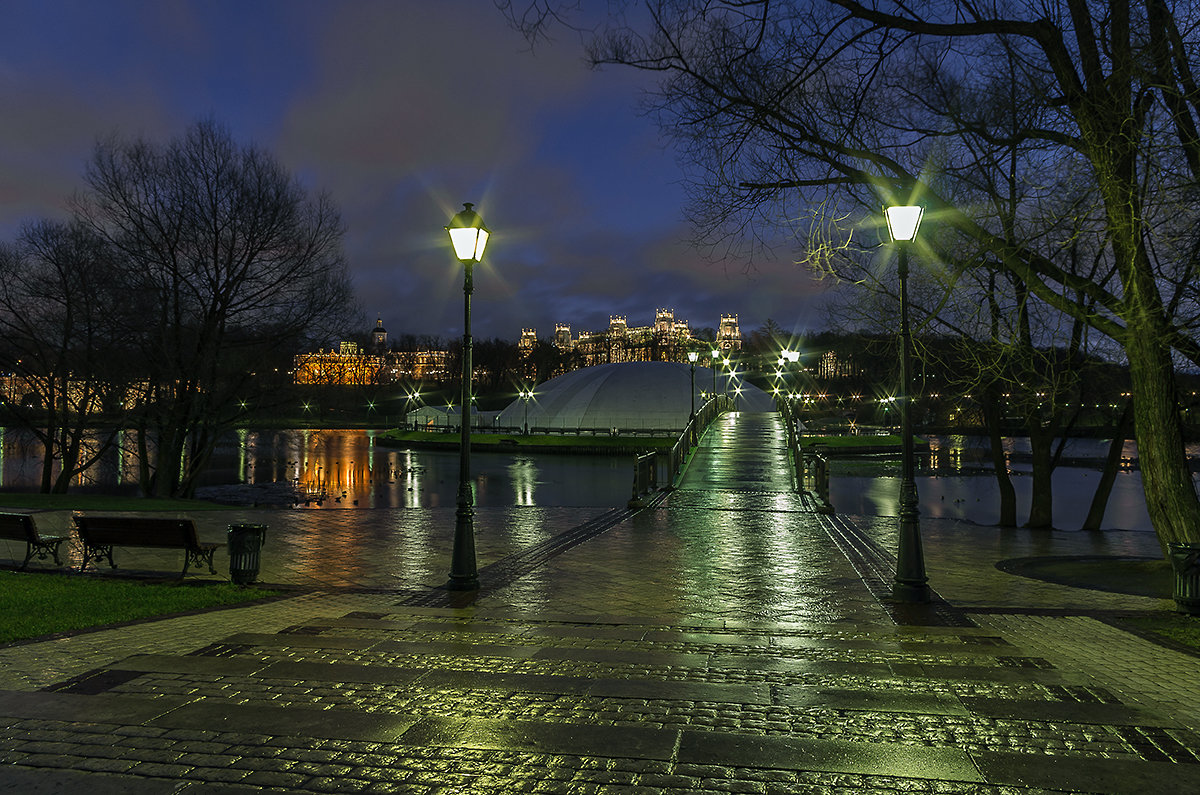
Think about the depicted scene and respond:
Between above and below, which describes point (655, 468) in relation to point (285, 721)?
above

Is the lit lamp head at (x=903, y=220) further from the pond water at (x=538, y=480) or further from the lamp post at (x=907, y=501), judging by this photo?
the pond water at (x=538, y=480)

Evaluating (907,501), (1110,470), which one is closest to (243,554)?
(907,501)

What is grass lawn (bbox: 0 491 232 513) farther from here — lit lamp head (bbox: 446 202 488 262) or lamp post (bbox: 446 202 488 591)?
lit lamp head (bbox: 446 202 488 262)

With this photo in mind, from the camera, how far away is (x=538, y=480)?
116ft

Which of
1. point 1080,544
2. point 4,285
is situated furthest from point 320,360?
point 1080,544

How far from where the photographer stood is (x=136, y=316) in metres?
22.3

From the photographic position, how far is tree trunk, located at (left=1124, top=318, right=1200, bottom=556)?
9.86 meters

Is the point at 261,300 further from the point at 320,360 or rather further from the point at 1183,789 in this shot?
the point at 1183,789

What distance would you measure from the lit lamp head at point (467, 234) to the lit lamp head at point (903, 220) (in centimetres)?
463

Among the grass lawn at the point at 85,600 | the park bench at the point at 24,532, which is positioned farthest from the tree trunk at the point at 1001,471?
the park bench at the point at 24,532

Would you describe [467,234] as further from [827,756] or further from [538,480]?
[538,480]

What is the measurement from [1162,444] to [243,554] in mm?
11155

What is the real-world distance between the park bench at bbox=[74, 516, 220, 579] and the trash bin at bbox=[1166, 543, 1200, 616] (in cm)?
1055

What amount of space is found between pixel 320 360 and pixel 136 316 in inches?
299
